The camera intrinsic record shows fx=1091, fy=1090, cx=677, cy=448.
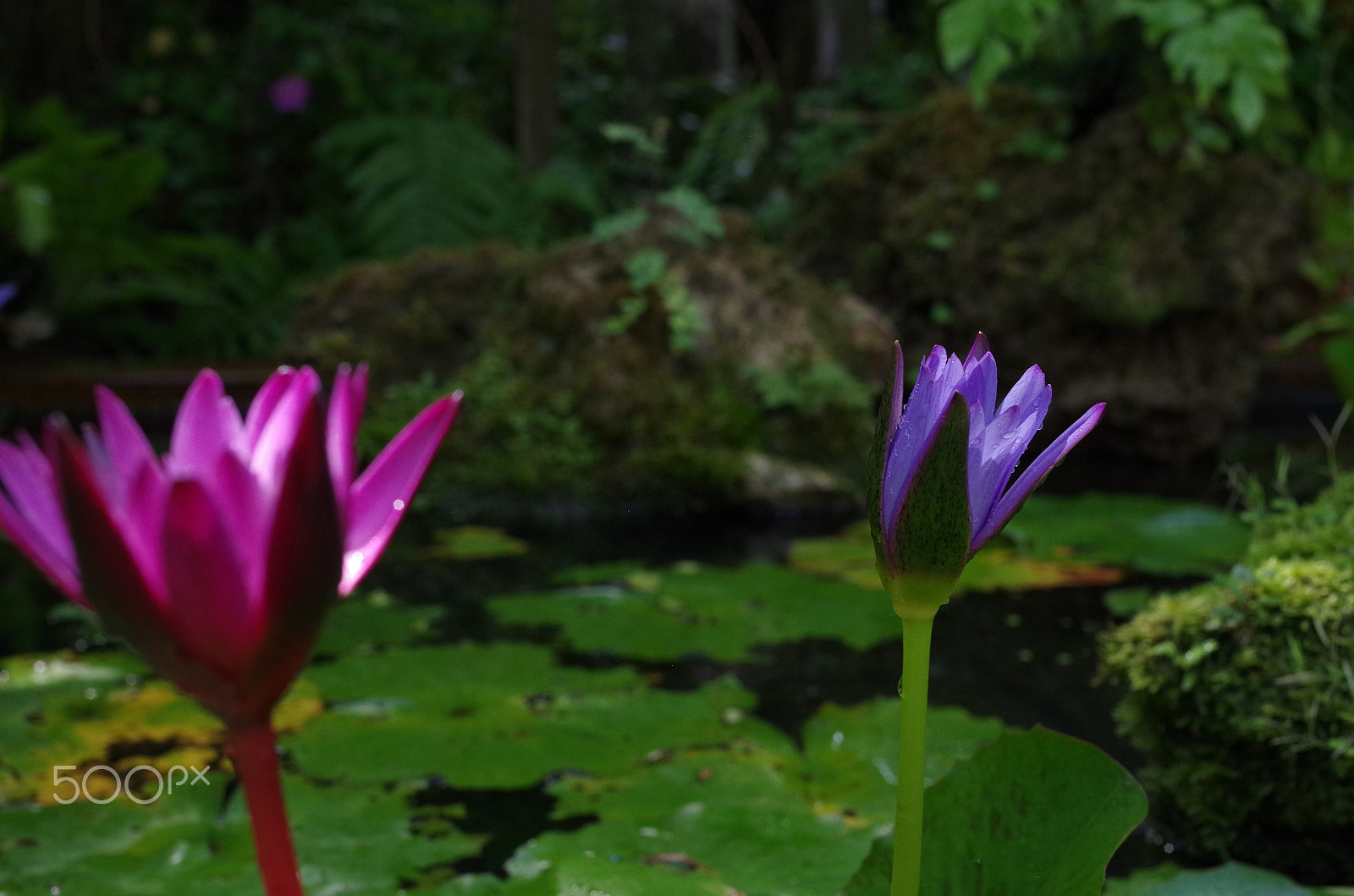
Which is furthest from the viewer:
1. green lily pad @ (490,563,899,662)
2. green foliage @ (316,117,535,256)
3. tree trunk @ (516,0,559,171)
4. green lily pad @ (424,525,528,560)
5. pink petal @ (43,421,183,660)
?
tree trunk @ (516,0,559,171)

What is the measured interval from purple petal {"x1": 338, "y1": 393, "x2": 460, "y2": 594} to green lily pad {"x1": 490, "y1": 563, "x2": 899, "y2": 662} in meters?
1.33

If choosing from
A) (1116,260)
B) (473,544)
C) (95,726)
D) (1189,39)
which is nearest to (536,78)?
(1116,260)

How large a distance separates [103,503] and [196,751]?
3.69 feet

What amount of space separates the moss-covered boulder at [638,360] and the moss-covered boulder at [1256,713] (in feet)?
6.01

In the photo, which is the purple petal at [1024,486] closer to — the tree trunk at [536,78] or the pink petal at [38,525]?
the pink petal at [38,525]

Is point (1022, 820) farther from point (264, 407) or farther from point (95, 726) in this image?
point (95, 726)

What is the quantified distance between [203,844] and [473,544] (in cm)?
157

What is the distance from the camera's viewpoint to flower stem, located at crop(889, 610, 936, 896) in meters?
0.49

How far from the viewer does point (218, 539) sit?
1.21 ft

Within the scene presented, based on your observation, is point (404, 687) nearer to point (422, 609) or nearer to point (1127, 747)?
point (422, 609)

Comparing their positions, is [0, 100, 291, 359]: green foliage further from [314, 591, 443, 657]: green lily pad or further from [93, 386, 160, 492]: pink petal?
[93, 386, 160, 492]: pink petal

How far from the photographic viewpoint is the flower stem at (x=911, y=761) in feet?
1.60

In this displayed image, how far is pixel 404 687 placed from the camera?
5.14 feet

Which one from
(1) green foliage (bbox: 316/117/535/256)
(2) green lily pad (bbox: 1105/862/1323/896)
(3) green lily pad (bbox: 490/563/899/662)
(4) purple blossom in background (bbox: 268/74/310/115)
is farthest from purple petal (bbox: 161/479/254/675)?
(4) purple blossom in background (bbox: 268/74/310/115)
